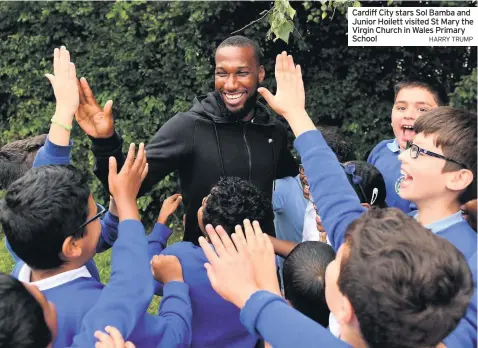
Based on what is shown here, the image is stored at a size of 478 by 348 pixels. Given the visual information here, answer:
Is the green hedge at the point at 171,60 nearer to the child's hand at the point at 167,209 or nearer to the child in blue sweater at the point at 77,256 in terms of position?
the child's hand at the point at 167,209

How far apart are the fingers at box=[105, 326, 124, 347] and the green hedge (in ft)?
15.3

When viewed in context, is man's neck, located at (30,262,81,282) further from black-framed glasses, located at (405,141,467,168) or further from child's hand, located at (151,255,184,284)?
black-framed glasses, located at (405,141,467,168)

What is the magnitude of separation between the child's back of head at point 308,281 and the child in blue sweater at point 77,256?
15.7 inches

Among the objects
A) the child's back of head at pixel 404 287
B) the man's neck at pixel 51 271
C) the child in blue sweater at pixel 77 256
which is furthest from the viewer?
the man's neck at pixel 51 271

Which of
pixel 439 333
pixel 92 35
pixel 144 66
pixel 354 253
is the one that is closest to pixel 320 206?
pixel 354 253

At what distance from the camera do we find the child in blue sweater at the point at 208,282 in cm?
221

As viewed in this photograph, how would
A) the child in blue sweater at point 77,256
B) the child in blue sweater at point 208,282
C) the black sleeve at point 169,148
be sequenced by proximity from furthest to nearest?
the black sleeve at point 169,148 → the child in blue sweater at point 208,282 → the child in blue sweater at point 77,256

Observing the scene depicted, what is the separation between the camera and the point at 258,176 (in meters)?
2.97

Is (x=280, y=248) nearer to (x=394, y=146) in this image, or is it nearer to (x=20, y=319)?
(x=394, y=146)

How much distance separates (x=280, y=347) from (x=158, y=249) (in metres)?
1.13

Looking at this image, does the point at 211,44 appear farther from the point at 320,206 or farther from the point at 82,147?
the point at 320,206

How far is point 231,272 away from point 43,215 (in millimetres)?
672
